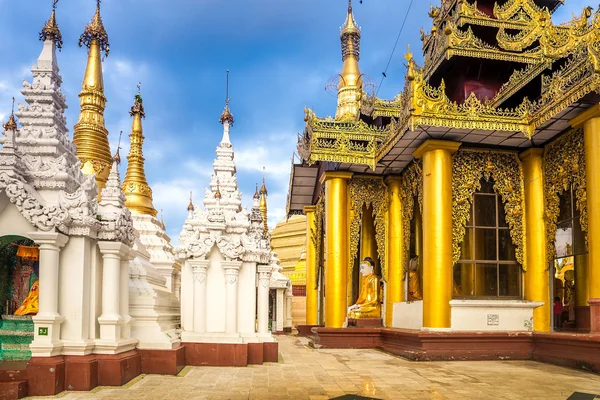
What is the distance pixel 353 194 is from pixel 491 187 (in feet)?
13.3

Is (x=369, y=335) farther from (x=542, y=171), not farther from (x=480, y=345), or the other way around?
(x=542, y=171)

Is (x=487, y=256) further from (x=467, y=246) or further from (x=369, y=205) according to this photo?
(x=369, y=205)

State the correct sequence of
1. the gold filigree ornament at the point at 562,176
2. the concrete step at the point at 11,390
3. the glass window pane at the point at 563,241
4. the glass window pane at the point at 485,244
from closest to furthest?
the concrete step at the point at 11,390 < the gold filigree ornament at the point at 562,176 < the glass window pane at the point at 563,241 < the glass window pane at the point at 485,244

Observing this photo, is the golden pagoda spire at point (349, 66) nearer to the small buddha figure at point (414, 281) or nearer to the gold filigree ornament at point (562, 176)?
the small buddha figure at point (414, 281)

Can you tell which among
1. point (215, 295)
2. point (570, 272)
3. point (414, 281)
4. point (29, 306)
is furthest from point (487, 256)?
point (29, 306)

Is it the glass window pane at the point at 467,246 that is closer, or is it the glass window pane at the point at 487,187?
the glass window pane at the point at 467,246

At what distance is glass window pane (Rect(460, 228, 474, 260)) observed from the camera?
44.6 feet

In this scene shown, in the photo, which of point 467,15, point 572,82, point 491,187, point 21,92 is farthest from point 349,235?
point 21,92

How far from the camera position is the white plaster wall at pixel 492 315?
1244cm

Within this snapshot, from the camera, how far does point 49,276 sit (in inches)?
285

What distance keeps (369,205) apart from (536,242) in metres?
4.90

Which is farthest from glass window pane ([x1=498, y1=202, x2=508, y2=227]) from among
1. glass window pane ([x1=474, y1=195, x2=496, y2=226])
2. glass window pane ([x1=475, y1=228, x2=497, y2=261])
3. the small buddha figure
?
the small buddha figure

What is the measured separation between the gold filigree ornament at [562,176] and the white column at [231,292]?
6.53 metres

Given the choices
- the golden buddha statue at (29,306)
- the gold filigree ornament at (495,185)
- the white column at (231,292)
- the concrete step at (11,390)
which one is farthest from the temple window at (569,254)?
the concrete step at (11,390)
